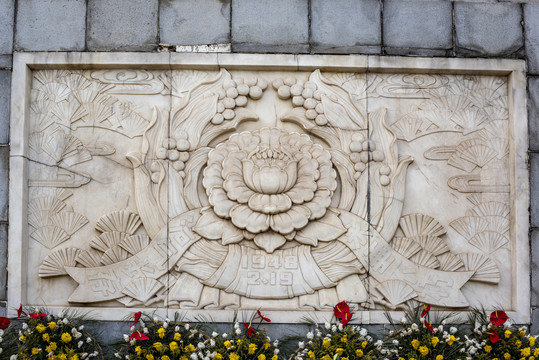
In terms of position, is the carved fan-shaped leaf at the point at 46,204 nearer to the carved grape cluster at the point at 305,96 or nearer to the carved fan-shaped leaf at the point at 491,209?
the carved grape cluster at the point at 305,96

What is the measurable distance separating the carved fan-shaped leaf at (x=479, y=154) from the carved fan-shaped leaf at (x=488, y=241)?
1.84ft

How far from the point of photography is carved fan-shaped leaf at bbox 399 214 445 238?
604 cm

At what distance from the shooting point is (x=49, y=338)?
555cm

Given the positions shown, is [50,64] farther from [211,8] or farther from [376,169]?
[376,169]

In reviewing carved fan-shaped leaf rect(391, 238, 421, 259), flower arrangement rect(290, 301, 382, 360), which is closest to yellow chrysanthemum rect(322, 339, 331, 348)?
flower arrangement rect(290, 301, 382, 360)

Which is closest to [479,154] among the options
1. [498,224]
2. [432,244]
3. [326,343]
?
[498,224]

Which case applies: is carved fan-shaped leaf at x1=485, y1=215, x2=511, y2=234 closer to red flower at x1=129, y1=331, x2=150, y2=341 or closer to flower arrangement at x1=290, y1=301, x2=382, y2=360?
flower arrangement at x1=290, y1=301, x2=382, y2=360

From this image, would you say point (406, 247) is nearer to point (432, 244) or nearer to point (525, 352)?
point (432, 244)

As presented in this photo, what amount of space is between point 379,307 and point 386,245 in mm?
481

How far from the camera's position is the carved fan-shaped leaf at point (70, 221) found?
5.99 metres

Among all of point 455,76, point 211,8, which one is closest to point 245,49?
point 211,8

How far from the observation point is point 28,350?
18.0 ft

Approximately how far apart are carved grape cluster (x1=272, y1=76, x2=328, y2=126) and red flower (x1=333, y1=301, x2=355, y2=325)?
1443 millimetres

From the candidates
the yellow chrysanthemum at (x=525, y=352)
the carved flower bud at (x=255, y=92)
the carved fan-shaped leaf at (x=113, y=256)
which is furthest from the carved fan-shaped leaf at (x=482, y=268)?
the carved fan-shaped leaf at (x=113, y=256)
